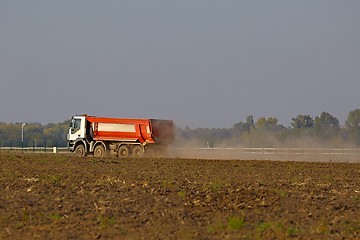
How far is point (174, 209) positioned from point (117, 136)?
138 feet

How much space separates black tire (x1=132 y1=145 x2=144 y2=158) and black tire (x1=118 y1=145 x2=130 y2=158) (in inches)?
18.0

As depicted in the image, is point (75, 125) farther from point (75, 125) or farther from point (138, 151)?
point (138, 151)

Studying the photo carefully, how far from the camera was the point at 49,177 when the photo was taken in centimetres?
3238

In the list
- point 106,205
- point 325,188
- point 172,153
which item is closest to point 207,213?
point 106,205

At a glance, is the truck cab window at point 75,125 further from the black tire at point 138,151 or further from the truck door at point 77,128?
the black tire at point 138,151

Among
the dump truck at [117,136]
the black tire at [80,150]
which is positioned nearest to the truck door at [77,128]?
the dump truck at [117,136]

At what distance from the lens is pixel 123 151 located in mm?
63031

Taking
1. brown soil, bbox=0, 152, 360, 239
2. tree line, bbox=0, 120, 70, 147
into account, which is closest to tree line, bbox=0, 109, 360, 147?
tree line, bbox=0, 120, 70, 147

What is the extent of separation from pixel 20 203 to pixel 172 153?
46624 mm

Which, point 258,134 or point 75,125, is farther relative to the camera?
point 258,134

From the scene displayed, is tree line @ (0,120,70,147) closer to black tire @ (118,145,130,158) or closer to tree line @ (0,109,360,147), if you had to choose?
tree line @ (0,109,360,147)

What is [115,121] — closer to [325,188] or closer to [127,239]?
[325,188]

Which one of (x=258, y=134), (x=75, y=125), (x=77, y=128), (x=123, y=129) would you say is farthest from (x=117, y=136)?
(x=258, y=134)

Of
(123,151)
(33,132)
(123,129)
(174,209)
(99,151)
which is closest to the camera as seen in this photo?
(174,209)
